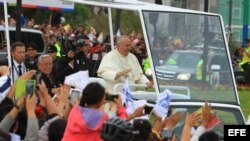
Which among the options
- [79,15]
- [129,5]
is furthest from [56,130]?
[79,15]

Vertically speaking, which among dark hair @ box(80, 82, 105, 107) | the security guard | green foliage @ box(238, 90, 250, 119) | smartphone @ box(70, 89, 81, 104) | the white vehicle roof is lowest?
green foliage @ box(238, 90, 250, 119)

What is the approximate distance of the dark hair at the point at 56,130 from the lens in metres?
8.43

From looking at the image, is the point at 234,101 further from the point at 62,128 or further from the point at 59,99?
the point at 62,128

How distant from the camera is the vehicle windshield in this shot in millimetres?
13727

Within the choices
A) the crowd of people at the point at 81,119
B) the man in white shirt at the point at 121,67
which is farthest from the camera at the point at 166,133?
the man in white shirt at the point at 121,67

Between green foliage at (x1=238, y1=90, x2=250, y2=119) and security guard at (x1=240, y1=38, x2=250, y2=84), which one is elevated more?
security guard at (x1=240, y1=38, x2=250, y2=84)

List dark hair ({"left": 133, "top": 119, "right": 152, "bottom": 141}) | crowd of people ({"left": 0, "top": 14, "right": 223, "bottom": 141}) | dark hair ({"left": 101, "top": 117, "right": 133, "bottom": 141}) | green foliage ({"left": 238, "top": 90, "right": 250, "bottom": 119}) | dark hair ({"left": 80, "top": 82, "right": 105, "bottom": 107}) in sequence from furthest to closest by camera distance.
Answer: green foliage ({"left": 238, "top": 90, "right": 250, "bottom": 119}) < dark hair ({"left": 80, "top": 82, "right": 105, "bottom": 107}) < crowd of people ({"left": 0, "top": 14, "right": 223, "bottom": 141}) < dark hair ({"left": 133, "top": 119, "right": 152, "bottom": 141}) < dark hair ({"left": 101, "top": 117, "right": 133, "bottom": 141})

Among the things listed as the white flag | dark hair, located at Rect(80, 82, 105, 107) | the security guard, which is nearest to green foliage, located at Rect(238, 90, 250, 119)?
the security guard

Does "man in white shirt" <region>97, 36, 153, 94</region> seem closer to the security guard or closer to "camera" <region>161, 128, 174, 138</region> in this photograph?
"camera" <region>161, 128, 174, 138</region>

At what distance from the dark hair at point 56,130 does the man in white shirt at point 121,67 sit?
5166mm

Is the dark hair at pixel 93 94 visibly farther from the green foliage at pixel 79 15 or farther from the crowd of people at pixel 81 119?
the green foliage at pixel 79 15

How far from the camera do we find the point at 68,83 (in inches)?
437

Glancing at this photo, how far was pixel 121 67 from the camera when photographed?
46.4ft

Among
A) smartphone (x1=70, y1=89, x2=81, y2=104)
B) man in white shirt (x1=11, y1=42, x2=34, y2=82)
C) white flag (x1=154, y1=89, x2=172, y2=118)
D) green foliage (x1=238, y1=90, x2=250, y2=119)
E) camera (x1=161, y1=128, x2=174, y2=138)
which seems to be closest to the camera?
camera (x1=161, y1=128, x2=174, y2=138)
